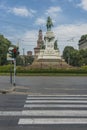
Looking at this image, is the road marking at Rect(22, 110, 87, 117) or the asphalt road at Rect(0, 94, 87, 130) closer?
the asphalt road at Rect(0, 94, 87, 130)

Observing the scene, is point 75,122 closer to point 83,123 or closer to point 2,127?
point 83,123

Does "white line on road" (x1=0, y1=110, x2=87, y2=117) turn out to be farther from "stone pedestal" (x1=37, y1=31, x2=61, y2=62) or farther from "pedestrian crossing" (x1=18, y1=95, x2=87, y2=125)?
"stone pedestal" (x1=37, y1=31, x2=61, y2=62)

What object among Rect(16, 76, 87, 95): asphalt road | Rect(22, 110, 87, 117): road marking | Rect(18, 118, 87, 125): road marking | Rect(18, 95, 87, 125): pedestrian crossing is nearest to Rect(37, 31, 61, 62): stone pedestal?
Rect(16, 76, 87, 95): asphalt road

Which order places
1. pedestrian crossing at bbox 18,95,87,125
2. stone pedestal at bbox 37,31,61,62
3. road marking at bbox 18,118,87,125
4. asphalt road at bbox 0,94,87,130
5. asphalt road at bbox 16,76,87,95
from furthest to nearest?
stone pedestal at bbox 37,31,61,62, asphalt road at bbox 16,76,87,95, pedestrian crossing at bbox 18,95,87,125, road marking at bbox 18,118,87,125, asphalt road at bbox 0,94,87,130

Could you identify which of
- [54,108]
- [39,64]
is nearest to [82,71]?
[39,64]

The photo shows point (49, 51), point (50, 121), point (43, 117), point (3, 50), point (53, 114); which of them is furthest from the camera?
point (3, 50)

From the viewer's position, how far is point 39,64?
271 feet

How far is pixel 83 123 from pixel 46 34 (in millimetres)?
79204

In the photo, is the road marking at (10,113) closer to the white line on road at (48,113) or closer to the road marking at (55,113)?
the white line on road at (48,113)

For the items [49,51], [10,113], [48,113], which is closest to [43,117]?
[48,113]

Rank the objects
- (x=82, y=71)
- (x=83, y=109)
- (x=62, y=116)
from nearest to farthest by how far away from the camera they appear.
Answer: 1. (x=62, y=116)
2. (x=83, y=109)
3. (x=82, y=71)

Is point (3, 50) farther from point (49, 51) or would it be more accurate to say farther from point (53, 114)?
point (53, 114)

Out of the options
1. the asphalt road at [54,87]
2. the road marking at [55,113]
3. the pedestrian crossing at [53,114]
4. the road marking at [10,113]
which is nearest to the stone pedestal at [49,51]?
the asphalt road at [54,87]

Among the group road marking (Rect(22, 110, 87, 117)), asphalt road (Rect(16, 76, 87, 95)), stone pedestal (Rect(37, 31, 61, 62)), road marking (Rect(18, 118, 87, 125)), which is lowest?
asphalt road (Rect(16, 76, 87, 95))
